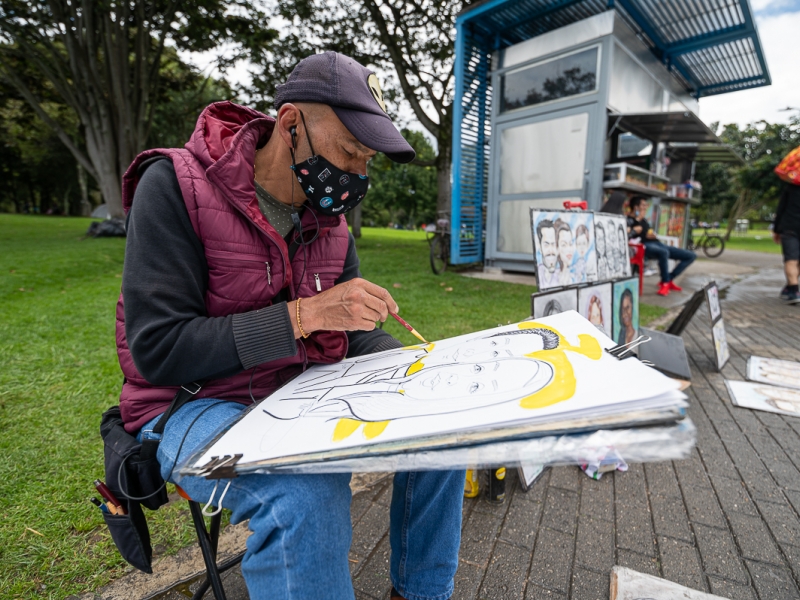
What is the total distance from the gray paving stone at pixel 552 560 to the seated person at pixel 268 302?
490 mm

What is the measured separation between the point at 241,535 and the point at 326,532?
3.72 ft

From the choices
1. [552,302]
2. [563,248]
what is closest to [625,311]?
[563,248]

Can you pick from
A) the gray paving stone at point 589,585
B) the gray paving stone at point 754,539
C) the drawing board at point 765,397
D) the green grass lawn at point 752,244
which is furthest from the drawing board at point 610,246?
the green grass lawn at point 752,244

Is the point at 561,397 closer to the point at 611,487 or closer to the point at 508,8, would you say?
the point at 611,487

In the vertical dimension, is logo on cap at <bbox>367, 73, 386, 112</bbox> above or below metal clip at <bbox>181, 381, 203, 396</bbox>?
above

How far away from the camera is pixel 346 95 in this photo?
4.22 ft

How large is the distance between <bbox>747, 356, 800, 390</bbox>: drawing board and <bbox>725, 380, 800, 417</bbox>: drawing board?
5.2 inches

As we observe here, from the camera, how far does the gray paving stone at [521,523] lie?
180cm

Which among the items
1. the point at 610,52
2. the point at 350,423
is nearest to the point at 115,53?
the point at 610,52

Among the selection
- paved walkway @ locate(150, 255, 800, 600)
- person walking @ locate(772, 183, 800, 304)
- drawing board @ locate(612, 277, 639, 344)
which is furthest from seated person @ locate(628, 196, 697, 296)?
paved walkway @ locate(150, 255, 800, 600)

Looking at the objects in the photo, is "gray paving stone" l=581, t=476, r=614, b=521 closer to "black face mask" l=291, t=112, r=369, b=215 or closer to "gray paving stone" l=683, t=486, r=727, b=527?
"gray paving stone" l=683, t=486, r=727, b=527

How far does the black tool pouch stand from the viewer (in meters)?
1.14

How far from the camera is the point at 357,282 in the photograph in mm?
1262

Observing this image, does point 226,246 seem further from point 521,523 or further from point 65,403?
point 65,403
